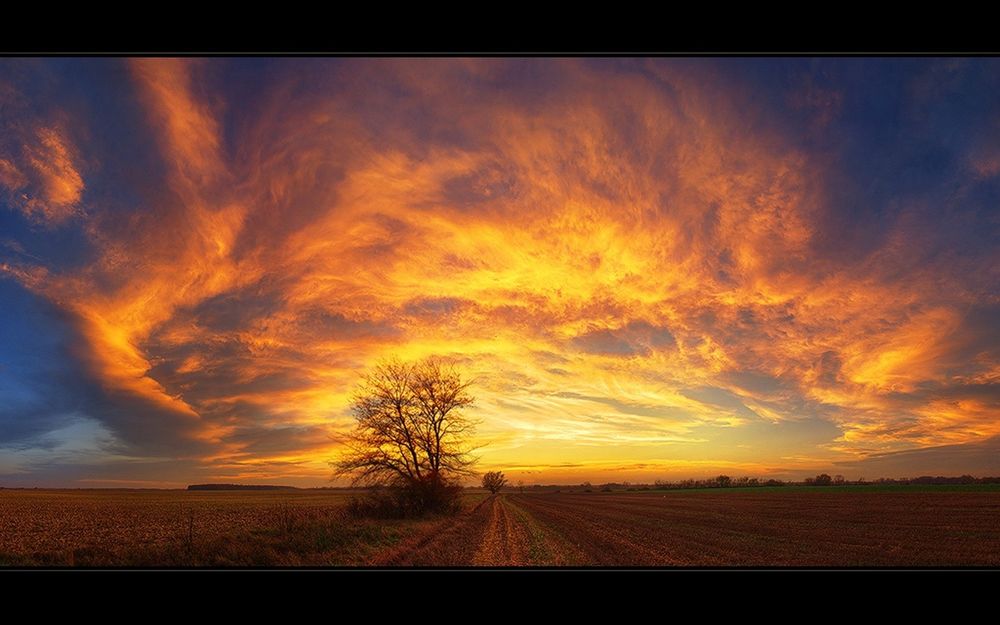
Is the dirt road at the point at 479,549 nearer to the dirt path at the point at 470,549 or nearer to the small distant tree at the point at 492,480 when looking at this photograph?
the dirt path at the point at 470,549

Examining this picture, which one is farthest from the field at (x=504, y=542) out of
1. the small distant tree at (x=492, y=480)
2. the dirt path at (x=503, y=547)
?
the small distant tree at (x=492, y=480)

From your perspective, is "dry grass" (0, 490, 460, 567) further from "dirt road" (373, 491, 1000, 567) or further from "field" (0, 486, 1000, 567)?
"dirt road" (373, 491, 1000, 567)

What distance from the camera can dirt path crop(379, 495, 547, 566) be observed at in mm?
12781

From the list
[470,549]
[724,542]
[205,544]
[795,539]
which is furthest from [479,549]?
[795,539]

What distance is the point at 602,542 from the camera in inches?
689

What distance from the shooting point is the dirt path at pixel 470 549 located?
1278 centimetres

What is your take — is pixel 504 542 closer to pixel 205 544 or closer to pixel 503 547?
pixel 503 547
